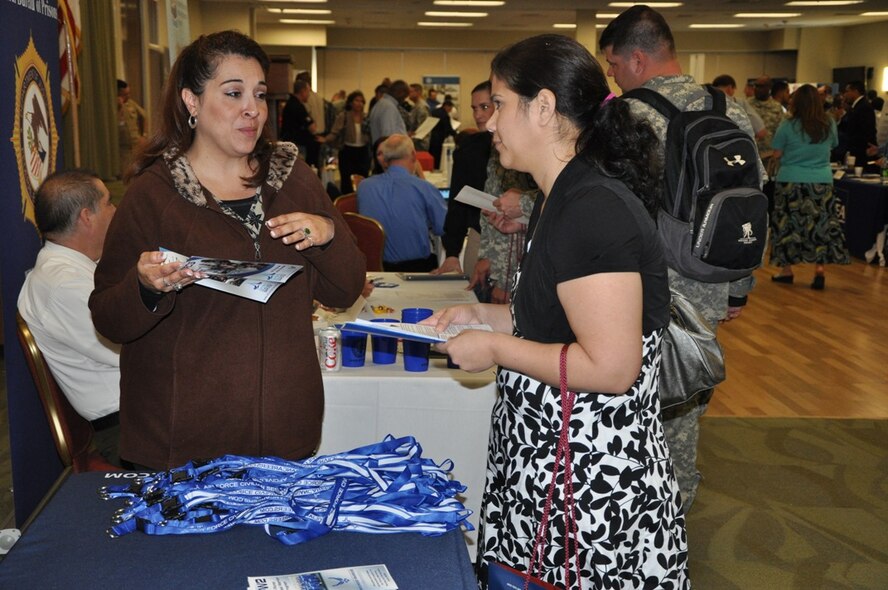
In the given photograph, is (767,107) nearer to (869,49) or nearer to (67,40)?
(67,40)

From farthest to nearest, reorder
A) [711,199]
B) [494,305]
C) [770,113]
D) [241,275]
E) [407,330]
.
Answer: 1. [770,113]
2. [711,199]
3. [494,305]
4. [407,330]
5. [241,275]

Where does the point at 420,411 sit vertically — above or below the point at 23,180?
below

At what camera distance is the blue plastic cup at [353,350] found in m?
2.93

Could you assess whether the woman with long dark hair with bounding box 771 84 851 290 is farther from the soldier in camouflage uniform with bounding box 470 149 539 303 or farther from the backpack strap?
the backpack strap

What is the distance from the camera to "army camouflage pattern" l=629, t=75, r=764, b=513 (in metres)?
2.93

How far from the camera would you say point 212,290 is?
186cm

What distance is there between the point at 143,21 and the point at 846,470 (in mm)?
10597

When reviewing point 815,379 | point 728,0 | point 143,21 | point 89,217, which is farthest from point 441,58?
point 89,217

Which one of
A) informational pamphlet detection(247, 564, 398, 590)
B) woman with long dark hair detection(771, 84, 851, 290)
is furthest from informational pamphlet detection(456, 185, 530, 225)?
woman with long dark hair detection(771, 84, 851, 290)

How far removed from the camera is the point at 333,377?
9.34 ft

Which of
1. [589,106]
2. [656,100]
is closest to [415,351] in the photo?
[656,100]

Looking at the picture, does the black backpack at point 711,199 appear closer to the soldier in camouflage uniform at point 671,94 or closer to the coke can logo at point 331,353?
the soldier in camouflage uniform at point 671,94

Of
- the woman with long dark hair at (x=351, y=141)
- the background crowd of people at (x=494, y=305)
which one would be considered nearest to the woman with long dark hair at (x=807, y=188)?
the woman with long dark hair at (x=351, y=141)

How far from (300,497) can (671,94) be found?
6.59 ft
